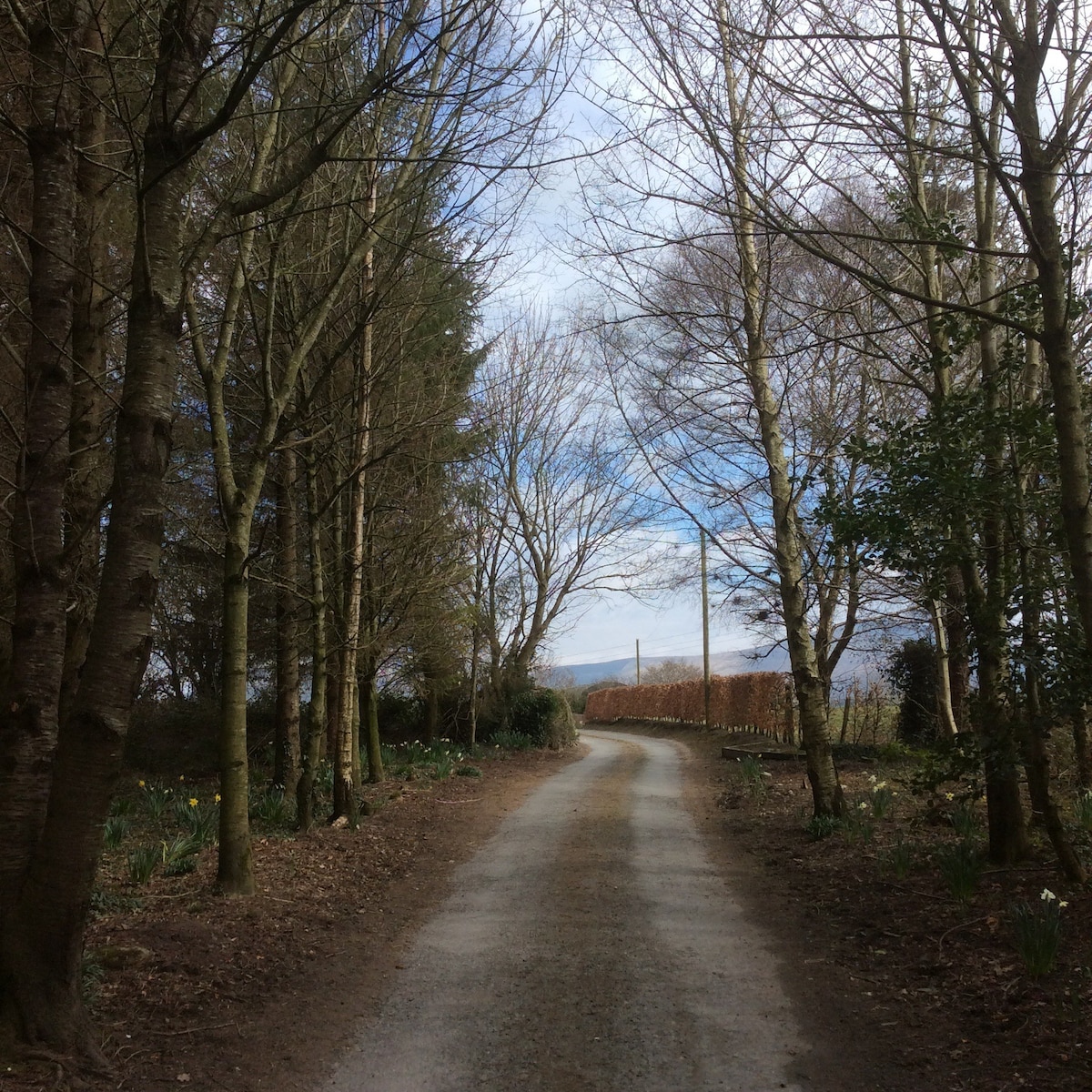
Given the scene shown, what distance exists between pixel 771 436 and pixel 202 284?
6417mm

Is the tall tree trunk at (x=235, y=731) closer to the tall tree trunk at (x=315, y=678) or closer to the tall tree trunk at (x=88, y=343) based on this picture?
the tall tree trunk at (x=88, y=343)

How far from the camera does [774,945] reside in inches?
215

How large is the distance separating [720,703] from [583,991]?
22.1 metres

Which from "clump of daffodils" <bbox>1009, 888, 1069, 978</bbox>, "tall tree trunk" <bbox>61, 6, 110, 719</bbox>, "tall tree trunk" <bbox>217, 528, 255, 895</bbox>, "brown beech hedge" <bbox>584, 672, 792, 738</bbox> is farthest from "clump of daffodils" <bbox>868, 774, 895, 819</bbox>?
"brown beech hedge" <bbox>584, 672, 792, 738</bbox>

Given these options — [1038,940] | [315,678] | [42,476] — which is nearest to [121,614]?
[42,476]

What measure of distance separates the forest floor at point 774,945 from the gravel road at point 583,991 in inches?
7.9

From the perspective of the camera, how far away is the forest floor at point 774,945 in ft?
11.8

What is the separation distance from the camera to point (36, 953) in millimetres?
3420

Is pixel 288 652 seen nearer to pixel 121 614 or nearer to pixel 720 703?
pixel 121 614

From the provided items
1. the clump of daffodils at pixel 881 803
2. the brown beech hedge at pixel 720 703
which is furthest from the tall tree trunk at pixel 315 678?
the brown beech hedge at pixel 720 703

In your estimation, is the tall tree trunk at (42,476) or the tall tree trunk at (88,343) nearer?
the tall tree trunk at (42,476)

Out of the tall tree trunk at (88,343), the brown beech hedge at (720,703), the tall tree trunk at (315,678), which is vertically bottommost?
the brown beech hedge at (720,703)

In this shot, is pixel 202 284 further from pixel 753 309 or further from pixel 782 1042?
pixel 782 1042

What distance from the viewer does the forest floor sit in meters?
3.61
